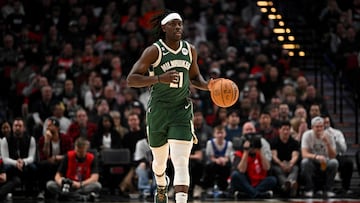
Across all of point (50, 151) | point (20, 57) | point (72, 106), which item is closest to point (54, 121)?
point (50, 151)

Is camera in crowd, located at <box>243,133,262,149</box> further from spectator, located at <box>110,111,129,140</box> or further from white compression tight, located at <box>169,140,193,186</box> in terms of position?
white compression tight, located at <box>169,140,193,186</box>

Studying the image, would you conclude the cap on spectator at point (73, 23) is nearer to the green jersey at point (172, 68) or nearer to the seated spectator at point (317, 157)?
the seated spectator at point (317, 157)

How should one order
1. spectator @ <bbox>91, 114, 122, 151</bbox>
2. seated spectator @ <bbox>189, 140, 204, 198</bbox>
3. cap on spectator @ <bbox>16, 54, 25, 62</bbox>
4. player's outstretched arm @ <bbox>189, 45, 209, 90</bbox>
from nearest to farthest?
1. player's outstretched arm @ <bbox>189, 45, 209, 90</bbox>
2. seated spectator @ <bbox>189, 140, 204, 198</bbox>
3. spectator @ <bbox>91, 114, 122, 151</bbox>
4. cap on spectator @ <bbox>16, 54, 25, 62</bbox>

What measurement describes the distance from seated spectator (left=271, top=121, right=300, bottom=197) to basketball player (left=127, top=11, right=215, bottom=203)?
18.8 ft

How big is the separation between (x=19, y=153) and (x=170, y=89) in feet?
20.6

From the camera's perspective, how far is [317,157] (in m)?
16.5

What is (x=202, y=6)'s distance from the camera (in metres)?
23.3

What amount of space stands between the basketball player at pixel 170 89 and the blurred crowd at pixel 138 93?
503cm

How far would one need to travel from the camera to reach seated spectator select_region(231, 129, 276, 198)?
1616cm

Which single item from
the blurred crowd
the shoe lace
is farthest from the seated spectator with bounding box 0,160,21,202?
the shoe lace

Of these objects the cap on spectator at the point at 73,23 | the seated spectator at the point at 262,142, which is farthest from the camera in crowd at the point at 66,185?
the cap on spectator at the point at 73,23

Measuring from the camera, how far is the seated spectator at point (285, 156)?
16.6 metres

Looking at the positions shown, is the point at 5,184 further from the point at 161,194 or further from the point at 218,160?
the point at 161,194

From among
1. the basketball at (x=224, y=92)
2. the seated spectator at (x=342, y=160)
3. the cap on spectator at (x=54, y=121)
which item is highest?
the cap on spectator at (x=54, y=121)
